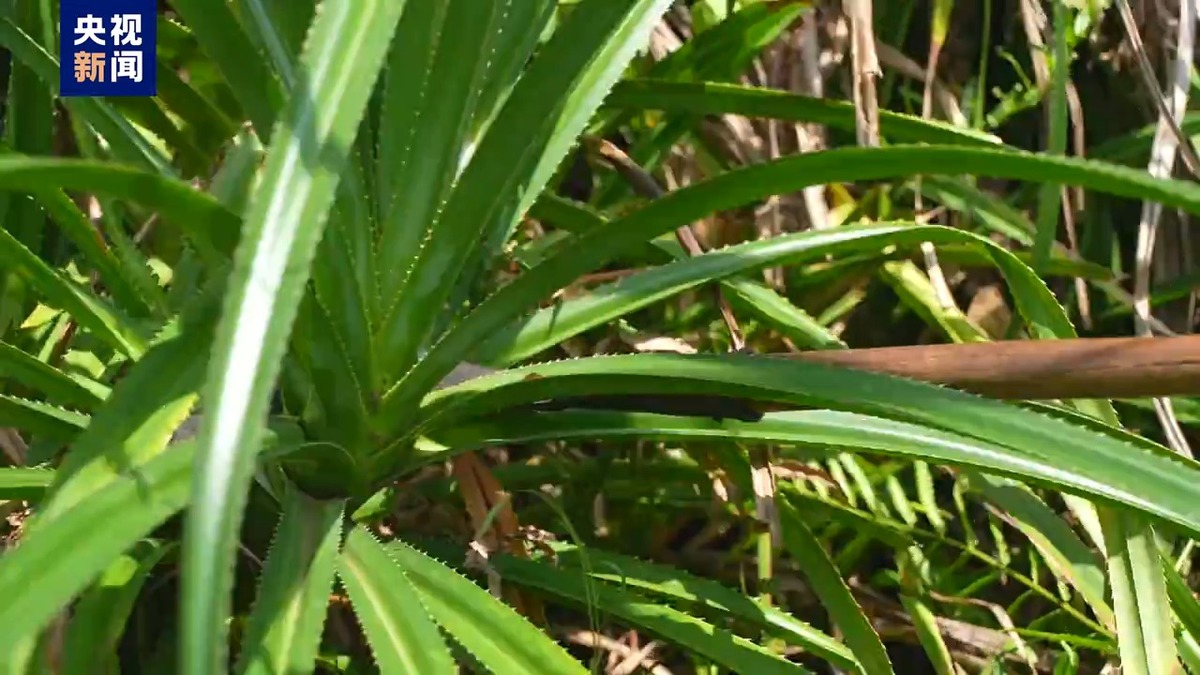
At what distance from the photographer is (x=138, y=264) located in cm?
63

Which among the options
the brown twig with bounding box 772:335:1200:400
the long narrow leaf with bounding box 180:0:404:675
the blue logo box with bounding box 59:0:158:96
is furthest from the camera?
the blue logo box with bounding box 59:0:158:96

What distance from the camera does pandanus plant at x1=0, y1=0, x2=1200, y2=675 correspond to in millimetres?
375

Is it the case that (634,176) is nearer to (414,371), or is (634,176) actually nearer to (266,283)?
(414,371)

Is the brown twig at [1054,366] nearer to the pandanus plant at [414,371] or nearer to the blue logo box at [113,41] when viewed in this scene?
the pandanus plant at [414,371]

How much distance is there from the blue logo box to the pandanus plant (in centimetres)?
3

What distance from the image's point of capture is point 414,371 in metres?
0.51

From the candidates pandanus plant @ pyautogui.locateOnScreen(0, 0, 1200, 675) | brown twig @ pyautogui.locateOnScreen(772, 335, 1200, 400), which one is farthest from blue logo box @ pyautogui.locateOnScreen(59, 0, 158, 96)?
brown twig @ pyautogui.locateOnScreen(772, 335, 1200, 400)

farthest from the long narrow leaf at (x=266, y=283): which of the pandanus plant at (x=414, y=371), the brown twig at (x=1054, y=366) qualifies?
the brown twig at (x=1054, y=366)

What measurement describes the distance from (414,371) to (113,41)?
0.36 metres

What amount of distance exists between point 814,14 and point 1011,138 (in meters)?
0.24

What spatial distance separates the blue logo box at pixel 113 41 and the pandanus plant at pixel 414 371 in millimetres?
27

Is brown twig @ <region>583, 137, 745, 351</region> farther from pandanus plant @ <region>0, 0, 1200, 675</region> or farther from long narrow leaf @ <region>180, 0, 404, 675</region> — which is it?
long narrow leaf @ <region>180, 0, 404, 675</region>

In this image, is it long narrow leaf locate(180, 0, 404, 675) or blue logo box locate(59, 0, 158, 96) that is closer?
long narrow leaf locate(180, 0, 404, 675)

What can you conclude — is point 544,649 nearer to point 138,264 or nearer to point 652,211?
point 652,211
